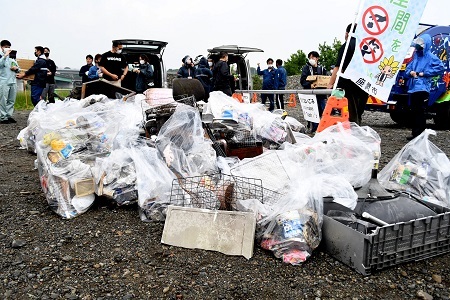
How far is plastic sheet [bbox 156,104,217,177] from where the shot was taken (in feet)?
10.4

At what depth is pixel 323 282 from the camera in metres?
2.12

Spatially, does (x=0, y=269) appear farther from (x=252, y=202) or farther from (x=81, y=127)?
(x=81, y=127)

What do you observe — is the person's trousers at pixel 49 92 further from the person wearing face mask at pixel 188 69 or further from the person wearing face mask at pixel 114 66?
the person wearing face mask at pixel 188 69

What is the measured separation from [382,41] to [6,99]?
24.7 ft

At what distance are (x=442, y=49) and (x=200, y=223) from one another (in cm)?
673

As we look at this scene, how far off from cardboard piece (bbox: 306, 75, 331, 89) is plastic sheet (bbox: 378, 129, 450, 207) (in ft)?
13.1

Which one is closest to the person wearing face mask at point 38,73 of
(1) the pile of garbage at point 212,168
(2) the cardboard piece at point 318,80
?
(1) the pile of garbage at point 212,168

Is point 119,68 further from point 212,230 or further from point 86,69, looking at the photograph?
point 212,230

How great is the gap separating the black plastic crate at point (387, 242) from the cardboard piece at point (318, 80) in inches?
190

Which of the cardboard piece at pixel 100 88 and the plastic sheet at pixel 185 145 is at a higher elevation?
the cardboard piece at pixel 100 88

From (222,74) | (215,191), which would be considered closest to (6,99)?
(222,74)

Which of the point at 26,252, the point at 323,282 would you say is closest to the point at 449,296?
the point at 323,282

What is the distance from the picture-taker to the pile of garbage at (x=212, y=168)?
249 centimetres

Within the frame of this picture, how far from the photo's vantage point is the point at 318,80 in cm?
704
